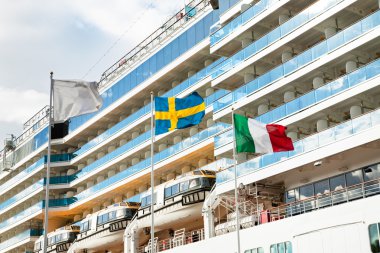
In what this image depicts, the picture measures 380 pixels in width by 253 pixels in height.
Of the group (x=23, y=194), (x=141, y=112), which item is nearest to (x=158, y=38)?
(x=141, y=112)

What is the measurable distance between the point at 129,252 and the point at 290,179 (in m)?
17.8

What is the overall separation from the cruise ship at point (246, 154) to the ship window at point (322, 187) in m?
0.06

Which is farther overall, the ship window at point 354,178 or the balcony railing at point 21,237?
the balcony railing at point 21,237

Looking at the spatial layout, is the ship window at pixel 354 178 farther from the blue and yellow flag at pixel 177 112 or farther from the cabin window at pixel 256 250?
the blue and yellow flag at pixel 177 112

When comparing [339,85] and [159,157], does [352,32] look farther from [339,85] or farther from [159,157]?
[159,157]

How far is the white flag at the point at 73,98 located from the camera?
25641 mm

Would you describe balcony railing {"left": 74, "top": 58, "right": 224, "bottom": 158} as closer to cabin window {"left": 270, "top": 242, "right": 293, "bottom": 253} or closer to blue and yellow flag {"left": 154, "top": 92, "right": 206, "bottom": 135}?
blue and yellow flag {"left": 154, "top": 92, "right": 206, "bottom": 135}

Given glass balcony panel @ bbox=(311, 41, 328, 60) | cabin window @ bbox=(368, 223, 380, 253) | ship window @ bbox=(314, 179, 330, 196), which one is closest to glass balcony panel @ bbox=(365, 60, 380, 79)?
glass balcony panel @ bbox=(311, 41, 328, 60)

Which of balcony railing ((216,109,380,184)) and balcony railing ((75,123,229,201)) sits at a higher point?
balcony railing ((75,123,229,201))

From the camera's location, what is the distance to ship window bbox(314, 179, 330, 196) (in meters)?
33.7

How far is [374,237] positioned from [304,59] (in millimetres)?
11377

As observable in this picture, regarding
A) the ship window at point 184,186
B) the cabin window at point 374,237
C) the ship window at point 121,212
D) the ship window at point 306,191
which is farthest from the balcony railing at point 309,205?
the ship window at point 121,212

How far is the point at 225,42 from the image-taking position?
133ft

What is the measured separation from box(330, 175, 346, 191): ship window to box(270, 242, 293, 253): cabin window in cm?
409
